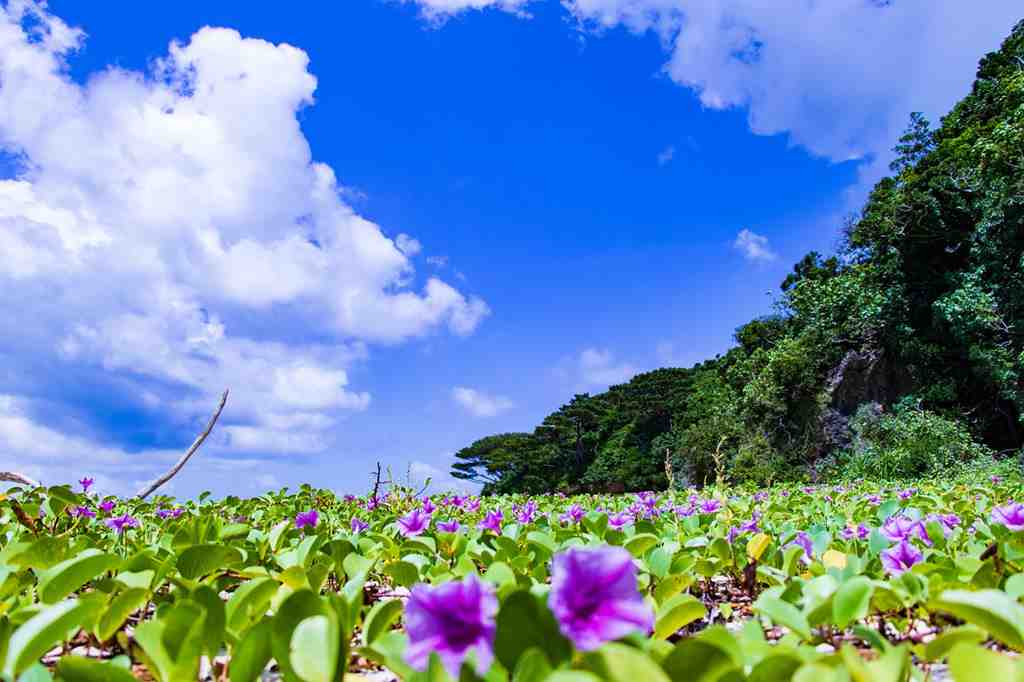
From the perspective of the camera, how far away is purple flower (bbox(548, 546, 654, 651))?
2.69ft

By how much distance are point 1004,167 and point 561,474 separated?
102 feet

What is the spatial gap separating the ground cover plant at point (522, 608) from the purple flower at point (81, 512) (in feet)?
2.25

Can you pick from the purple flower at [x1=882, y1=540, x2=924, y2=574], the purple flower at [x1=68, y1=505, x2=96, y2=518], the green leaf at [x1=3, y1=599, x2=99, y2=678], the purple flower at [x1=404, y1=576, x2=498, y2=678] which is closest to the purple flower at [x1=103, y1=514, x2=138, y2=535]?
the purple flower at [x1=68, y1=505, x2=96, y2=518]

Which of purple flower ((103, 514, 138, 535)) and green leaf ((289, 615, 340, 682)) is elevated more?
purple flower ((103, 514, 138, 535))

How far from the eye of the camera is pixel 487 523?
8.38ft

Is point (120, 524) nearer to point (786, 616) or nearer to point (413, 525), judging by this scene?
point (413, 525)

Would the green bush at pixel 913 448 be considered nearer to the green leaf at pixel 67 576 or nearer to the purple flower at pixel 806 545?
the purple flower at pixel 806 545

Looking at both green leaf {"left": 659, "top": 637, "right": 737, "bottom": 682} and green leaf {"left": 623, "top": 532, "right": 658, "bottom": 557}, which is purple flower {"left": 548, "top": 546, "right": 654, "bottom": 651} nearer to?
green leaf {"left": 659, "top": 637, "right": 737, "bottom": 682}

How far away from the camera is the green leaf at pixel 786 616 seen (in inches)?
40.9

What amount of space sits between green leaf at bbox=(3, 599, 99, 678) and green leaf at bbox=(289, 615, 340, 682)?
30 centimetres

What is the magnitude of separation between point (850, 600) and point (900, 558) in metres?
0.62

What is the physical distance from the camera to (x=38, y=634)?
896 millimetres

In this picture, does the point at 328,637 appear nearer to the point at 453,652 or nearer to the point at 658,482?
the point at 453,652

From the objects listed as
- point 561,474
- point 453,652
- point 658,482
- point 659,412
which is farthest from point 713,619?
point 561,474
